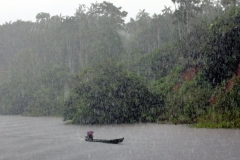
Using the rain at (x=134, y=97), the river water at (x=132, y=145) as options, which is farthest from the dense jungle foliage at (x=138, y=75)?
the river water at (x=132, y=145)

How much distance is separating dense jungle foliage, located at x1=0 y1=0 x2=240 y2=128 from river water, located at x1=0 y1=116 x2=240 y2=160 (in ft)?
11.5

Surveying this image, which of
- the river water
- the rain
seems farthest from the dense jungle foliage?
the river water

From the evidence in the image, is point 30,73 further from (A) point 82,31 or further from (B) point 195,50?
(B) point 195,50

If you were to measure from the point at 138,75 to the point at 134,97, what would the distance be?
483 inches

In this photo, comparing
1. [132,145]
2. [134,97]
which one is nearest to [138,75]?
[134,97]

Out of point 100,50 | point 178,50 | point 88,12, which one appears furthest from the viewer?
point 88,12

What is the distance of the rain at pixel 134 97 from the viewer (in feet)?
70.5

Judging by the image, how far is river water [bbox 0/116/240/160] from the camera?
61.4 ft

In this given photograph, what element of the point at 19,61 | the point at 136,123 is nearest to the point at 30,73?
the point at 19,61

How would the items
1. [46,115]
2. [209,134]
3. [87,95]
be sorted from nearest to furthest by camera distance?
1. [209,134]
2. [87,95]
3. [46,115]

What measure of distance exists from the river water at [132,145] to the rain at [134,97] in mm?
51

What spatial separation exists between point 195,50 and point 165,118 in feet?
30.8

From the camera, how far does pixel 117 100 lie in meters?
→ 33.8

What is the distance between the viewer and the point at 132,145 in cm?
2181
